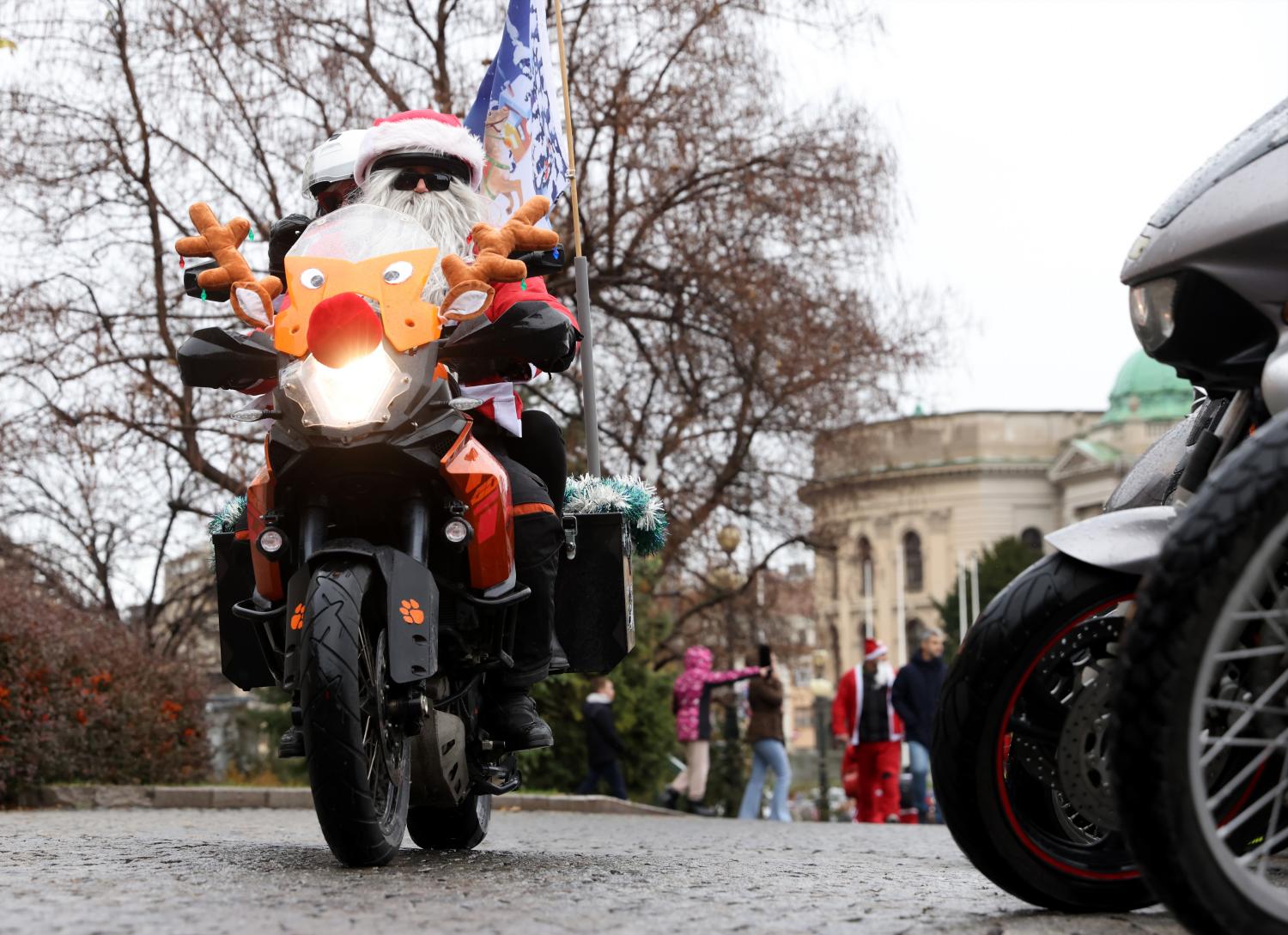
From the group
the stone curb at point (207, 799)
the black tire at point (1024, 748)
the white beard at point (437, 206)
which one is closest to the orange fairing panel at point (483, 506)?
the white beard at point (437, 206)

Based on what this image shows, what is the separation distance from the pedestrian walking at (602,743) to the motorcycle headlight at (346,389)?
10626 mm

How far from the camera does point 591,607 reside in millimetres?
6055

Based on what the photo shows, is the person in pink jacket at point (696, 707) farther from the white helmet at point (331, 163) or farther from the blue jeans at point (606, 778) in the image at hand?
the white helmet at point (331, 163)

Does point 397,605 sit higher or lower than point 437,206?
lower

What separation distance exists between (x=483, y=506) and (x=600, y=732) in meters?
10.4

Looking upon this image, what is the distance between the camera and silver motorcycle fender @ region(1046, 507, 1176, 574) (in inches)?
141

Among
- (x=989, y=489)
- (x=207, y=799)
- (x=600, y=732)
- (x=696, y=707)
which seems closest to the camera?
(x=207, y=799)

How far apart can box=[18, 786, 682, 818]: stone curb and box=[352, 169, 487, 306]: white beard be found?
7.15m

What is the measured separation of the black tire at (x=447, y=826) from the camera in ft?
19.8

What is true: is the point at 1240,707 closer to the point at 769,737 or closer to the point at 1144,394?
the point at 769,737

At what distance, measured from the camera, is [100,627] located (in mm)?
14820

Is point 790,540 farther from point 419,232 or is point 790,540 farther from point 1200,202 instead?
point 1200,202

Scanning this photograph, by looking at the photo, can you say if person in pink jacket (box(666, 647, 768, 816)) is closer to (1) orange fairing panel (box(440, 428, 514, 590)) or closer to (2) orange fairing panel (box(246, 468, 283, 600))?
(1) orange fairing panel (box(440, 428, 514, 590))

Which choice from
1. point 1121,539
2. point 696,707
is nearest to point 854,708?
point 696,707
